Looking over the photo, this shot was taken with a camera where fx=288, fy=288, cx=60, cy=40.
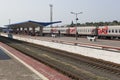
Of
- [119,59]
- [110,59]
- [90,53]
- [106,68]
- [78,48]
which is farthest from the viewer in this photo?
[78,48]

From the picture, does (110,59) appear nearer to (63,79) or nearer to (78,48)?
(78,48)

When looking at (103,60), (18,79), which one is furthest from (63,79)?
(103,60)

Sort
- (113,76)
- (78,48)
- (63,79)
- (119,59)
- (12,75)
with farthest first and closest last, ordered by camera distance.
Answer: (78,48), (119,59), (113,76), (12,75), (63,79)

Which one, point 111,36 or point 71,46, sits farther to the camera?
point 111,36

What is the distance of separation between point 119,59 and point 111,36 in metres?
41.7

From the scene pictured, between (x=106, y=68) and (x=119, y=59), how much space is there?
2.66 meters

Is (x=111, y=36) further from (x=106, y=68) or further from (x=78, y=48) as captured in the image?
(x=106, y=68)

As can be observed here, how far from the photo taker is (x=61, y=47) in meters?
35.7

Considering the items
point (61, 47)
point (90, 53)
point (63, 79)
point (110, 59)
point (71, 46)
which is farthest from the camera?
point (61, 47)

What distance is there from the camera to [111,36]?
201 ft

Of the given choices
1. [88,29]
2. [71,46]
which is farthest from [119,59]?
[88,29]

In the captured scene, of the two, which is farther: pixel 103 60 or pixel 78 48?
pixel 78 48

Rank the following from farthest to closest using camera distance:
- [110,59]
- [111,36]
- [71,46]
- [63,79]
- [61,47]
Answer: [111,36] < [61,47] < [71,46] < [110,59] < [63,79]

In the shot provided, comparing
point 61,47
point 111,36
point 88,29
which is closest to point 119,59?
point 61,47
